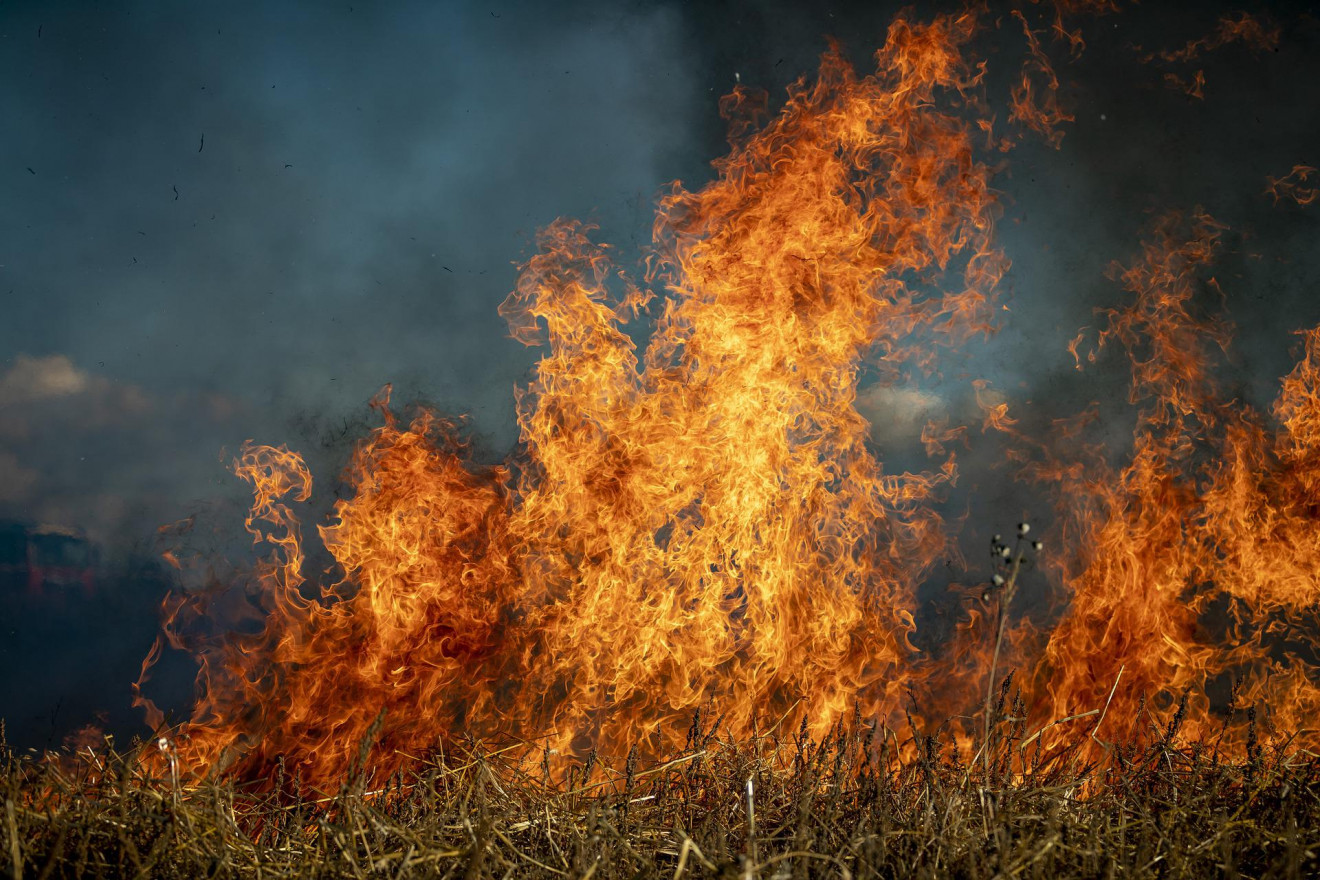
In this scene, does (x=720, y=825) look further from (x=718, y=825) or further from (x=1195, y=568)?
(x=1195, y=568)

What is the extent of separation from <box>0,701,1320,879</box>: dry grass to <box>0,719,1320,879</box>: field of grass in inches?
0.6

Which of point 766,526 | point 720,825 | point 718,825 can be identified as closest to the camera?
point 720,825

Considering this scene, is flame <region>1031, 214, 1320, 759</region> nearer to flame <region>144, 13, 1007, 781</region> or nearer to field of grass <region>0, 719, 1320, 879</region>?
flame <region>144, 13, 1007, 781</region>

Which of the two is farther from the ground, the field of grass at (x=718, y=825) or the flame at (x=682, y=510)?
the flame at (x=682, y=510)

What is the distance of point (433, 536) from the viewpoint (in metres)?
8.12

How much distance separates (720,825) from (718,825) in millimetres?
274

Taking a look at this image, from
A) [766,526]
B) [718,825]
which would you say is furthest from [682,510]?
[718,825]

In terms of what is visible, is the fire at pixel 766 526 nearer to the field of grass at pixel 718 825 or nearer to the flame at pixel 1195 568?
the flame at pixel 1195 568

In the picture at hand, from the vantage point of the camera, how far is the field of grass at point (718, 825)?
2900mm

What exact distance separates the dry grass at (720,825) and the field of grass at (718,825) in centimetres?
1

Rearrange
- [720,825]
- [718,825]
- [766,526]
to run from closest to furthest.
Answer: [720,825], [718,825], [766,526]

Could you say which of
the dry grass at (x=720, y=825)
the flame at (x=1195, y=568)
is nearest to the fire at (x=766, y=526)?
the flame at (x=1195, y=568)

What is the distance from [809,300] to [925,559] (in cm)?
345

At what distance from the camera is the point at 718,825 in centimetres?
326
